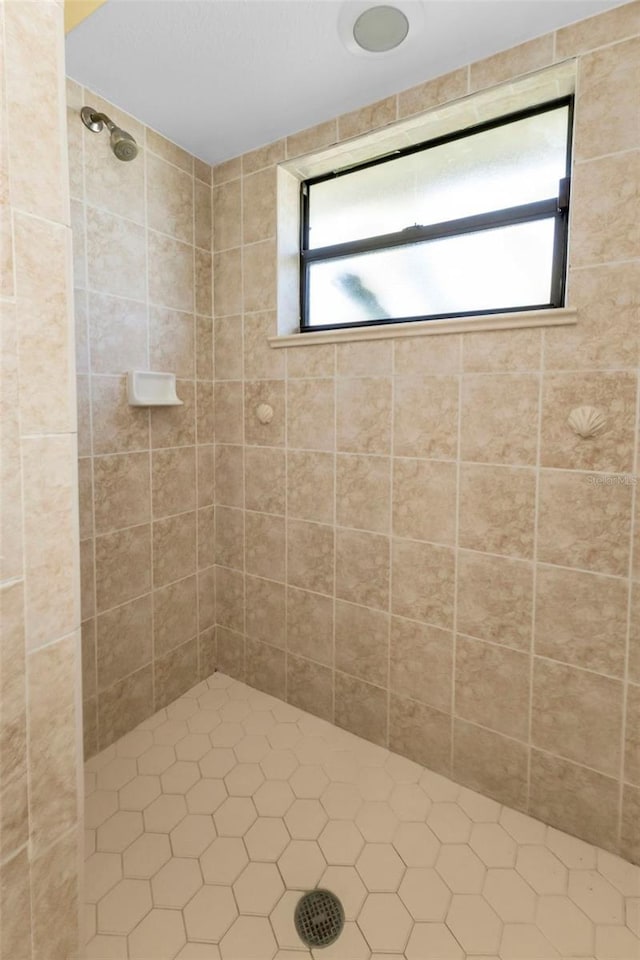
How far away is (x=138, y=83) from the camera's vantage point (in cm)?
153

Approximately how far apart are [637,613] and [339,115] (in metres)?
1.84

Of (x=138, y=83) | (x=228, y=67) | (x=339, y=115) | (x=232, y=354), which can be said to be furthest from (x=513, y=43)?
(x=232, y=354)

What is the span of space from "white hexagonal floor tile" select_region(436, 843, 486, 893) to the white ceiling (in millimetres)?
2238

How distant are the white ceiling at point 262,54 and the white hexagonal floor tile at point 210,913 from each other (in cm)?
227

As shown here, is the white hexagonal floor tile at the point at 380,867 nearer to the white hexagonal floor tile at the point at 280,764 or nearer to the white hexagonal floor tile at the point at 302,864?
the white hexagonal floor tile at the point at 302,864

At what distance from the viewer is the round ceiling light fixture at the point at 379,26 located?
122 centimetres

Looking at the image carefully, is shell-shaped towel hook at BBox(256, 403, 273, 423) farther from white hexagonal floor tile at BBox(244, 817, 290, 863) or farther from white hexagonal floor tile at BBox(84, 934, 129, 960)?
white hexagonal floor tile at BBox(84, 934, 129, 960)

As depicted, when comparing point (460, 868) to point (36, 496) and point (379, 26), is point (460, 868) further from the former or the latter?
point (379, 26)

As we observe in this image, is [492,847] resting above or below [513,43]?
below

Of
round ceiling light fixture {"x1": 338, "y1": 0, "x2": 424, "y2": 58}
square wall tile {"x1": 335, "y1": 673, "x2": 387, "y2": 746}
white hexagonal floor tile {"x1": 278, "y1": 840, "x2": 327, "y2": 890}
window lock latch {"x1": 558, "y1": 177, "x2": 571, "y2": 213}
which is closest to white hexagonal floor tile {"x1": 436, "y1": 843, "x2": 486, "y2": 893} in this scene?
white hexagonal floor tile {"x1": 278, "y1": 840, "x2": 327, "y2": 890}

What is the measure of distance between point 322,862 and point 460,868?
0.37 m

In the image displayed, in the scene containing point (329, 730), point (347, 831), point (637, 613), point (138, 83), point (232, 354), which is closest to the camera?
point (637, 613)

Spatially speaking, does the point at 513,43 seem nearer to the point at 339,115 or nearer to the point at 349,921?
the point at 339,115

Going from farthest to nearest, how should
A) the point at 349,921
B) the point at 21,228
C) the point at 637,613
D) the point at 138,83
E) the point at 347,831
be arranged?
the point at 138,83 < the point at 347,831 < the point at 637,613 < the point at 349,921 < the point at 21,228
